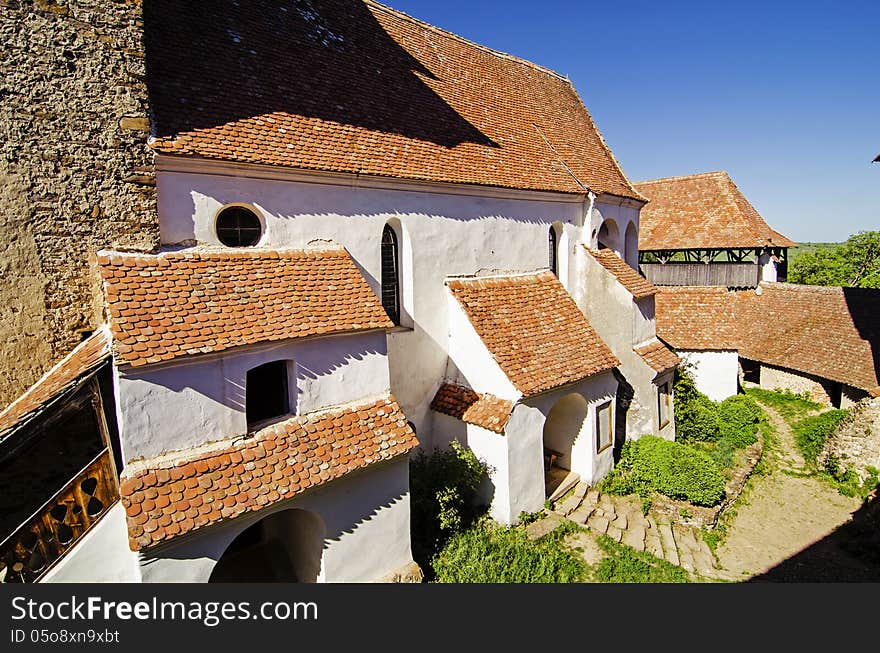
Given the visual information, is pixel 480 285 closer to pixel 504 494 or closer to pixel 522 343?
pixel 522 343

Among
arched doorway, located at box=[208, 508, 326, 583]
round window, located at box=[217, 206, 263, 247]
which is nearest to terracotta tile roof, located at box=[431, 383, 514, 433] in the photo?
arched doorway, located at box=[208, 508, 326, 583]

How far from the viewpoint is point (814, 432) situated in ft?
54.0

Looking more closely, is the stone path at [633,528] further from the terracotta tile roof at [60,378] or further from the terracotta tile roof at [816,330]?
the terracotta tile roof at [816,330]

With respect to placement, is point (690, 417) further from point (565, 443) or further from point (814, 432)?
point (565, 443)

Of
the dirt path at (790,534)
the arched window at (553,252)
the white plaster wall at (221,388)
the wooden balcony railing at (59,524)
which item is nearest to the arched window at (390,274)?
the white plaster wall at (221,388)

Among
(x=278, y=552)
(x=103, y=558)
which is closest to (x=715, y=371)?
(x=278, y=552)

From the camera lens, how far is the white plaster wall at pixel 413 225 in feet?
26.0

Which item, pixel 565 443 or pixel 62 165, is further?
pixel 565 443

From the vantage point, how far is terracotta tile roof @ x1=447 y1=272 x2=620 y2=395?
10.7m

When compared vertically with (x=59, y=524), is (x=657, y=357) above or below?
above

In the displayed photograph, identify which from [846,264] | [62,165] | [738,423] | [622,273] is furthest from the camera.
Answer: [846,264]

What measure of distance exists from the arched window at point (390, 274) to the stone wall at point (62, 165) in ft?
14.7

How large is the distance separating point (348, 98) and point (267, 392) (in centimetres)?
666

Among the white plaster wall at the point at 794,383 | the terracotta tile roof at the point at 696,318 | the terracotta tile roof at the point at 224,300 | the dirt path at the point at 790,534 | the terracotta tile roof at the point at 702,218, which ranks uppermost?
the terracotta tile roof at the point at 702,218
